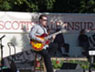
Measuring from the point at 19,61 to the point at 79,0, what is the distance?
21.5 ft

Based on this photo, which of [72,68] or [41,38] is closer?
[41,38]

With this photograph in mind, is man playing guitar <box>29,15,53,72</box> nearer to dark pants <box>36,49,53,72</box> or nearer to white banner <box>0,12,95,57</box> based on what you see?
dark pants <box>36,49,53,72</box>

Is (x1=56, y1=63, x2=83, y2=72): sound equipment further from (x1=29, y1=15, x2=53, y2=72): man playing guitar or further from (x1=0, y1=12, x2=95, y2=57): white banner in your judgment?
(x1=0, y1=12, x2=95, y2=57): white banner

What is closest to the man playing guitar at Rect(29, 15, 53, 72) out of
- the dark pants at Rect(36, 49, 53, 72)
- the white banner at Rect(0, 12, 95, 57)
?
the dark pants at Rect(36, 49, 53, 72)

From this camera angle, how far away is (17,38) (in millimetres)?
14352

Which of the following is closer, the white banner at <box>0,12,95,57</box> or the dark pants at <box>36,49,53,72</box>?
the dark pants at <box>36,49,53,72</box>

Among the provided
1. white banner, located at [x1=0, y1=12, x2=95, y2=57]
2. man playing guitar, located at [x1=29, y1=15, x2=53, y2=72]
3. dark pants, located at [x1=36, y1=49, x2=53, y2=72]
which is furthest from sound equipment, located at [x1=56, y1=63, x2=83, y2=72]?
white banner, located at [x1=0, y1=12, x2=95, y2=57]

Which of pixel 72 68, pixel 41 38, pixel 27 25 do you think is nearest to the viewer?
pixel 41 38

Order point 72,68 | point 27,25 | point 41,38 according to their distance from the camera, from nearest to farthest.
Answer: point 41,38 → point 72,68 → point 27,25

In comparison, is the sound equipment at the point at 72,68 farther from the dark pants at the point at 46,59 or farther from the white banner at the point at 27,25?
the white banner at the point at 27,25

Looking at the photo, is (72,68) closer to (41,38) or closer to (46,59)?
(46,59)

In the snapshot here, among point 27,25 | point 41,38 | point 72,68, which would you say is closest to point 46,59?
point 41,38

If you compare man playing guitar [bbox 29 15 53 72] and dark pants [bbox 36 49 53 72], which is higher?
man playing guitar [bbox 29 15 53 72]

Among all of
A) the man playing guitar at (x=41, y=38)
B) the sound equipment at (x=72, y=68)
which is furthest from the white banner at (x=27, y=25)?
the man playing guitar at (x=41, y=38)
